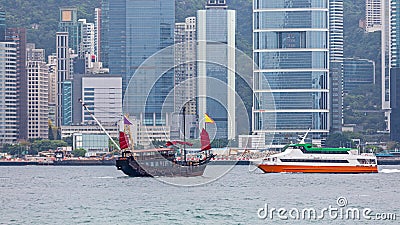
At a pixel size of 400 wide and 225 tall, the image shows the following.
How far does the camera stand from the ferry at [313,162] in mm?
138500

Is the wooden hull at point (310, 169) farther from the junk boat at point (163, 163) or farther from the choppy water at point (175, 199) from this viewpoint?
the junk boat at point (163, 163)

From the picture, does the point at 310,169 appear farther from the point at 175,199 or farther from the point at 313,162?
the point at 175,199

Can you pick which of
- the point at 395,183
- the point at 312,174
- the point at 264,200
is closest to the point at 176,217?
the point at 264,200

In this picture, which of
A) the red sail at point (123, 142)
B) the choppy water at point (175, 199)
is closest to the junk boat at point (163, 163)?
the choppy water at point (175, 199)

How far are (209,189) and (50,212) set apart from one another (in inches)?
936

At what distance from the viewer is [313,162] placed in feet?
454

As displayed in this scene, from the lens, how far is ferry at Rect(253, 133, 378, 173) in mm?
138500

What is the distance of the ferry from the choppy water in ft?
62.5

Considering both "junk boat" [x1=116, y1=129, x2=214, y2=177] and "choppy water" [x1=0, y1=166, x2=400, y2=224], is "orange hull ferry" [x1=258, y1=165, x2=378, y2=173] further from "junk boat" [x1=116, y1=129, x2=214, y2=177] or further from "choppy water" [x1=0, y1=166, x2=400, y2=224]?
"junk boat" [x1=116, y1=129, x2=214, y2=177]

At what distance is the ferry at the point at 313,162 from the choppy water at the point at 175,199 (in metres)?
19.0

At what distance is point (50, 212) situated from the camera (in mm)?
77812

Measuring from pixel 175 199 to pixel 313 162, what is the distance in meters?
53.4

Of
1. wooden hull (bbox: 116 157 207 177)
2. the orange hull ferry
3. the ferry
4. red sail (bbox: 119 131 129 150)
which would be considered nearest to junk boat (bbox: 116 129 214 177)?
wooden hull (bbox: 116 157 207 177)

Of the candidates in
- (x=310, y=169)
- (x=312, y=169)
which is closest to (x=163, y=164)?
(x=310, y=169)
